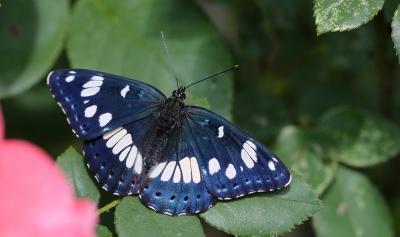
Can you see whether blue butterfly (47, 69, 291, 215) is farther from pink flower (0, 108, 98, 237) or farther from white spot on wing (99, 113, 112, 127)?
pink flower (0, 108, 98, 237)

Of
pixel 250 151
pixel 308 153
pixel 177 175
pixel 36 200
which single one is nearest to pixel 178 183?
pixel 177 175

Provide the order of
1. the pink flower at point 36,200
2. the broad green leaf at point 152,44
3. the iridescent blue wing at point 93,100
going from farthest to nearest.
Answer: the broad green leaf at point 152,44
the iridescent blue wing at point 93,100
the pink flower at point 36,200

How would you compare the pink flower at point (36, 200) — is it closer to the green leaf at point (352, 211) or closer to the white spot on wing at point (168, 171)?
the white spot on wing at point (168, 171)

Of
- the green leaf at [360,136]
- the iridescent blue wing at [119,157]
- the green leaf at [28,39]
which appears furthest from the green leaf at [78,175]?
the green leaf at [360,136]

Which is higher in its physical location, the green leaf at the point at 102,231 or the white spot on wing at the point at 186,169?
the white spot on wing at the point at 186,169

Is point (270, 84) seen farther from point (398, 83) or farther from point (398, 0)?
point (398, 0)

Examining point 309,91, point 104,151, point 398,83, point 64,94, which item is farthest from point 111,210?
point 398,83
